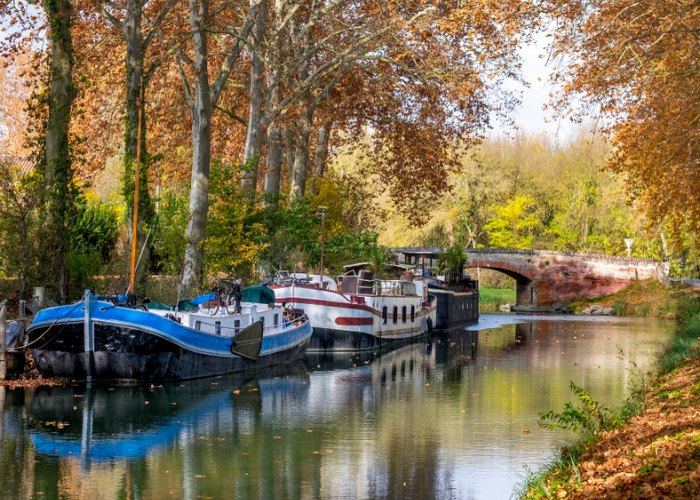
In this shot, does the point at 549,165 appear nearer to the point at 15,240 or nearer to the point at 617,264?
the point at 617,264

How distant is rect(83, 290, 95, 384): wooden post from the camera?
23922mm

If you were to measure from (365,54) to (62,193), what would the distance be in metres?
16.6

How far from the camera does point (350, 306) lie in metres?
36.4

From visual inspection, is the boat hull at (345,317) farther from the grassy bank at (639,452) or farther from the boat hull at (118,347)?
the grassy bank at (639,452)

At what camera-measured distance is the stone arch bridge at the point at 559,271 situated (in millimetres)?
76625

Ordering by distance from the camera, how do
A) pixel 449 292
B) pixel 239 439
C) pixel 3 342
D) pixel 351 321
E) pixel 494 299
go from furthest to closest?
1. pixel 494 299
2. pixel 449 292
3. pixel 351 321
4. pixel 3 342
5. pixel 239 439

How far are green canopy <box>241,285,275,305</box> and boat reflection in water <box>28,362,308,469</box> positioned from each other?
353 centimetres

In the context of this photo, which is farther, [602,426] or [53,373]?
[53,373]

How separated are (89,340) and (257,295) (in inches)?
298

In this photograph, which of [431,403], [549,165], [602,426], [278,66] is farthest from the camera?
→ [549,165]

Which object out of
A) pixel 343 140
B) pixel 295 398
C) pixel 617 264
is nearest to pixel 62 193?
pixel 295 398

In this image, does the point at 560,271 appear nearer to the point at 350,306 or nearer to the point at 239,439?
the point at 350,306

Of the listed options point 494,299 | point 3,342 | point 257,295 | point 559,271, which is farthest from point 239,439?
point 494,299

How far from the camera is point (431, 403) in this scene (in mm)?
24359
